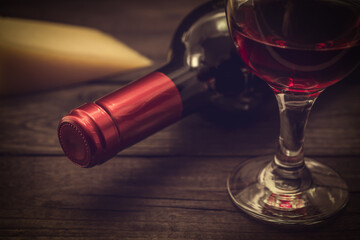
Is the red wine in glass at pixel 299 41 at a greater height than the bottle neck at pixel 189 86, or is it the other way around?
the red wine in glass at pixel 299 41

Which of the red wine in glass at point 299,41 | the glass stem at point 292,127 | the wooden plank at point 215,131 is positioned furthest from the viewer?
the wooden plank at point 215,131

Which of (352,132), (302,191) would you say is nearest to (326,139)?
(352,132)

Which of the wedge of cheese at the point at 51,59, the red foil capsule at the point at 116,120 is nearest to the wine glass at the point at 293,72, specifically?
the red foil capsule at the point at 116,120

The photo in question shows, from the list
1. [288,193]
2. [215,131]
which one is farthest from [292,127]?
[215,131]

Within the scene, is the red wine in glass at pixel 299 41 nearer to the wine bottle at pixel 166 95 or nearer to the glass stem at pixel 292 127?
the glass stem at pixel 292 127

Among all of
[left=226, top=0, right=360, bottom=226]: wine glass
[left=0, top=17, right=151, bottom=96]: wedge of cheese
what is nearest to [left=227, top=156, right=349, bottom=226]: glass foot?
[left=226, top=0, right=360, bottom=226]: wine glass

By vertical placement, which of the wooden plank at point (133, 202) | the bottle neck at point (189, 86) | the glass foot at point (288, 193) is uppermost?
the bottle neck at point (189, 86)

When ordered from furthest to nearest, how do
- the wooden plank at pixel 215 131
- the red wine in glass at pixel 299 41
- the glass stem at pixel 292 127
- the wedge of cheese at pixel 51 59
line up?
the wedge of cheese at pixel 51 59 → the wooden plank at pixel 215 131 → the glass stem at pixel 292 127 → the red wine in glass at pixel 299 41
